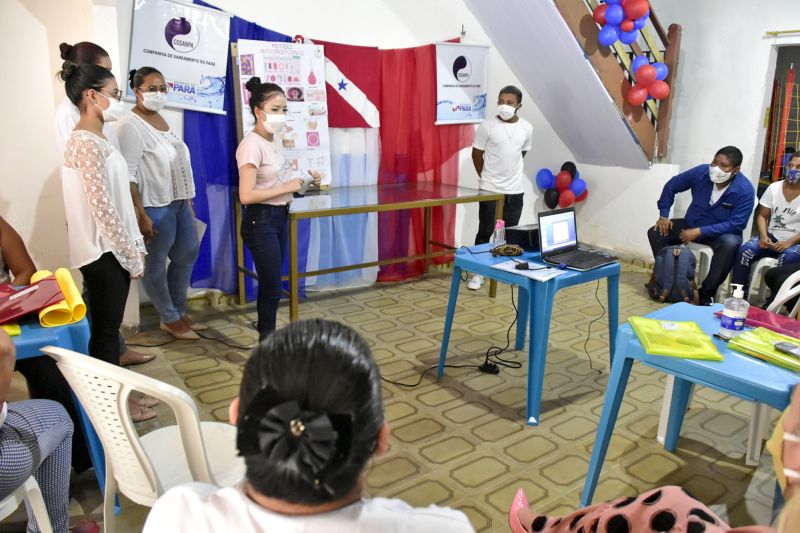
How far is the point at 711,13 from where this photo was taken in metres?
5.09

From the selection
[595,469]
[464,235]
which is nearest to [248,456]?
[595,469]

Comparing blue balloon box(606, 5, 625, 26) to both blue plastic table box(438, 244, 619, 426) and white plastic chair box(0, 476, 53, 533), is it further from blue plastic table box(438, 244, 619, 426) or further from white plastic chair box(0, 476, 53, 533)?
white plastic chair box(0, 476, 53, 533)

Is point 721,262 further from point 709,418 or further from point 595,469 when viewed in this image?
point 595,469

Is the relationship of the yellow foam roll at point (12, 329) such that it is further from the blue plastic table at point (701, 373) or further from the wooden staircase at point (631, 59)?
the wooden staircase at point (631, 59)

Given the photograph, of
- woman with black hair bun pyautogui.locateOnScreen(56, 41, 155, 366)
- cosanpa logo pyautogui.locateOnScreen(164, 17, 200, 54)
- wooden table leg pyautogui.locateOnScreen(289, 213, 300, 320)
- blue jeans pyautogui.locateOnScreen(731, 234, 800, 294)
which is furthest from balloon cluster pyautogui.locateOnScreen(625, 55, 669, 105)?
woman with black hair bun pyautogui.locateOnScreen(56, 41, 155, 366)

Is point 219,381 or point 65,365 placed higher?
point 65,365

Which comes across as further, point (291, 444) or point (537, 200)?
point (537, 200)

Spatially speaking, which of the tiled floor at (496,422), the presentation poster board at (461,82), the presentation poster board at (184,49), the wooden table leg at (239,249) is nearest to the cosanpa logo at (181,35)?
the presentation poster board at (184,49)

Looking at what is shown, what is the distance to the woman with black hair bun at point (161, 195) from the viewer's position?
2997mm

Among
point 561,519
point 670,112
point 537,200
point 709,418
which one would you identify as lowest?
point 709,418

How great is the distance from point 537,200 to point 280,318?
10.1 ft

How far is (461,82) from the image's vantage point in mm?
4926

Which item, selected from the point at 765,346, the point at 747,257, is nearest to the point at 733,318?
the point at 765,346

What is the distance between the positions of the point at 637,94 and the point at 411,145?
188cm
